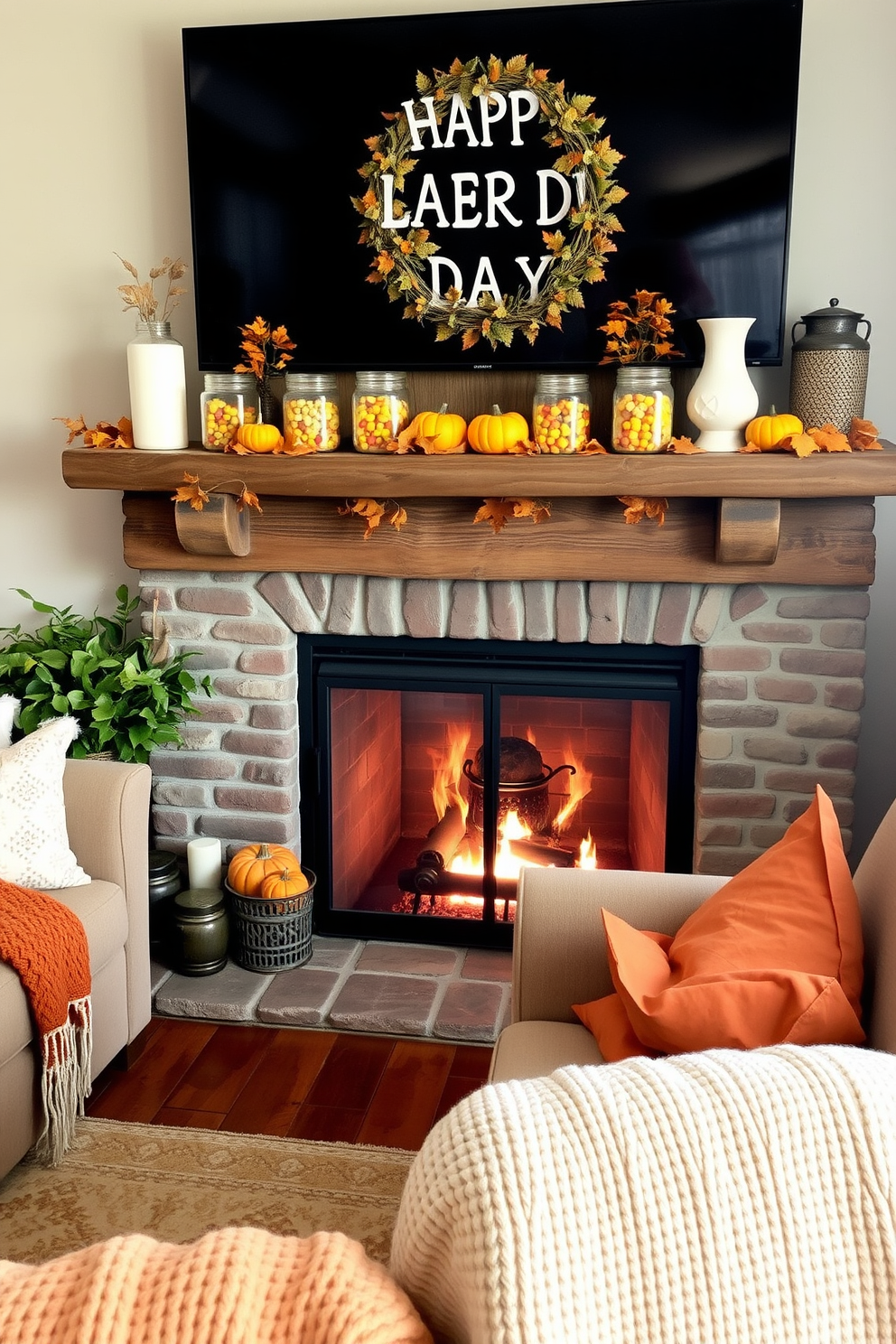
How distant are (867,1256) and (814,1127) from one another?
0.09 metres

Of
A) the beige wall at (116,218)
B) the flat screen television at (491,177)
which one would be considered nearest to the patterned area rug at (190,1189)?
the beige wall at (116,218)

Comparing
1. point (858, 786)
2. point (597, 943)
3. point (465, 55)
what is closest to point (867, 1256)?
point (597, 943)

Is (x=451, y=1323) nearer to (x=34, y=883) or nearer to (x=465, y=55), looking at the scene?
(x=34, y=883)

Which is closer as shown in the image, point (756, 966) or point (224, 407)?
point (756, 966)

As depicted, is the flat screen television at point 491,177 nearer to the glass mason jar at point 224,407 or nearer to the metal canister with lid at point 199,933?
the glass mason jar at point 224,407

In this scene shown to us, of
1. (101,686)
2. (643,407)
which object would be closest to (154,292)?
(101,686)

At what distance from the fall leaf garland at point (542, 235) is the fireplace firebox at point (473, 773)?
0.75 m

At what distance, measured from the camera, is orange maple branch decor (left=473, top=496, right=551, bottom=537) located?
2459mm

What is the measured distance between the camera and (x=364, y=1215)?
199 cm

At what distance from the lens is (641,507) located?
2412 millimetres

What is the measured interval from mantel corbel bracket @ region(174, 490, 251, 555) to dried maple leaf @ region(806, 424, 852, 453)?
4.11ft

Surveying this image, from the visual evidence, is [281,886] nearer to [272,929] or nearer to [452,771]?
[272,929]

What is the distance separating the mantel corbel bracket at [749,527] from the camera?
237cm

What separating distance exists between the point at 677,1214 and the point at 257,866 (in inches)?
80.8
